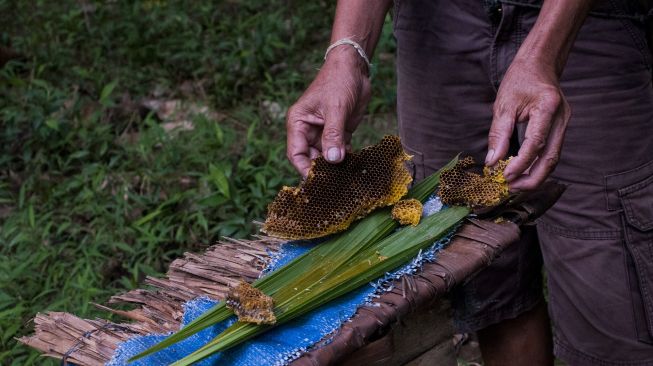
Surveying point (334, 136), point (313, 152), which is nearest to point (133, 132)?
point (313, 152)

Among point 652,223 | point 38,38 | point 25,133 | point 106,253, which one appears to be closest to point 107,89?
point 25,133

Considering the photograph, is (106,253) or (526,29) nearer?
(526,29)

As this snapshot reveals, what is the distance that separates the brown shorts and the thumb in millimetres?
471

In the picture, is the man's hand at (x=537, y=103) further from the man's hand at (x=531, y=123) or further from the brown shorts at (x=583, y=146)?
the brown shorts at (x=583, y=146)

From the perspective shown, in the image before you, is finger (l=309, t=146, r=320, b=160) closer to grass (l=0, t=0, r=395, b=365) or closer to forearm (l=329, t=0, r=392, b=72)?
Result: forearm (l=329, t=0, r=392, b=72)

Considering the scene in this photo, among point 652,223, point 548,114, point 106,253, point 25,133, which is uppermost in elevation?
point 548,114

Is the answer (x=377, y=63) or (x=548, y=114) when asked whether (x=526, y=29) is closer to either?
(x=548, y=114)

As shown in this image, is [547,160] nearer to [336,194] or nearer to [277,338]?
[336,194]

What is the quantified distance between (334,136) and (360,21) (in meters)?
0.52

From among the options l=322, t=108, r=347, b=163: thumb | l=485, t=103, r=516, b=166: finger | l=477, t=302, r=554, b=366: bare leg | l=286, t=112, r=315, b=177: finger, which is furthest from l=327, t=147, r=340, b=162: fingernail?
l=477, t=302, r=554, b=366: bare leg

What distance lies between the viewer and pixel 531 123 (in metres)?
1.65

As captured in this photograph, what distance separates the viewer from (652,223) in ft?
6.57

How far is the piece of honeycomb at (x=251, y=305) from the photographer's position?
1.48m

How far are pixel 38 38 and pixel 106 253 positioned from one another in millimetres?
2180
